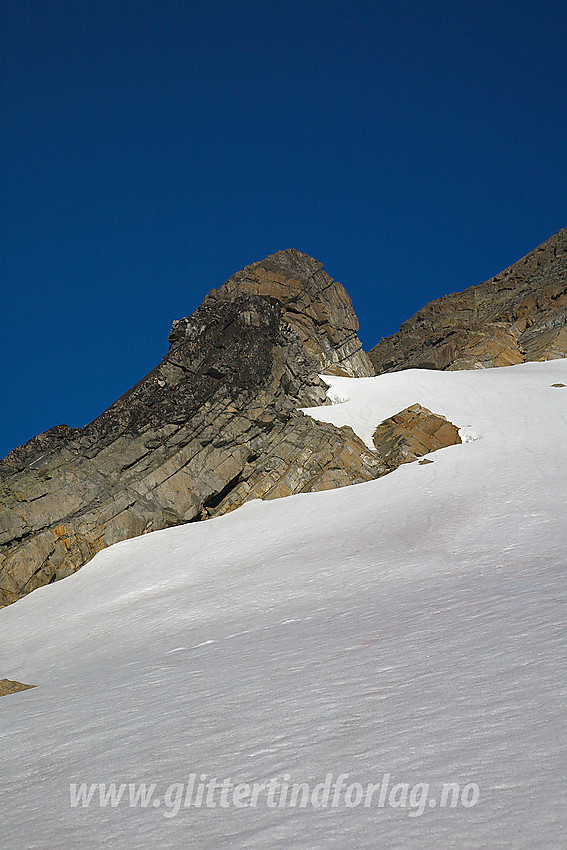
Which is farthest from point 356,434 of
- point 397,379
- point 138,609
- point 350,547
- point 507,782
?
point 507,782

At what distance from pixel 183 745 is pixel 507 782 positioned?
2.47 metres

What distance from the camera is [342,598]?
9961 millimetres

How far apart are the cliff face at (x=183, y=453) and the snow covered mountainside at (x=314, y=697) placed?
3.33 meters

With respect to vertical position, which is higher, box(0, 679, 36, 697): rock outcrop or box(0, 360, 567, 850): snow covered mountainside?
box(0, 679, 36, 697): rock outcrop

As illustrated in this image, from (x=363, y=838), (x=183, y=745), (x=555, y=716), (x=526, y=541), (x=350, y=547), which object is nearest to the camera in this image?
(x=363, y=838)

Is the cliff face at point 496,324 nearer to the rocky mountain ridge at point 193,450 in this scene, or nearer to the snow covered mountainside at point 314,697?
the rocky mountain ridge at point 193,450

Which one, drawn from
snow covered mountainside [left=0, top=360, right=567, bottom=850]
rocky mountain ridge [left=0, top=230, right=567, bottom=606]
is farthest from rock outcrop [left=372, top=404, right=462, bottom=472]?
snow covered mountainside [left=0, top=360, right=567, bottom=850]

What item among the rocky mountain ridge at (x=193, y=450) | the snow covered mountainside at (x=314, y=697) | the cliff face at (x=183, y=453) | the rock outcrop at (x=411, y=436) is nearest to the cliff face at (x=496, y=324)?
the rock outcrop at (x=411, y=436)

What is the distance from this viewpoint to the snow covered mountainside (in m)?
3.48

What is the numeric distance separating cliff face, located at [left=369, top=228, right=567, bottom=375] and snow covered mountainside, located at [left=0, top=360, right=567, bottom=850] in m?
31.9

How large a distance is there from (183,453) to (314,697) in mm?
15975

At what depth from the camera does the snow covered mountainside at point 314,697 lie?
137 inches

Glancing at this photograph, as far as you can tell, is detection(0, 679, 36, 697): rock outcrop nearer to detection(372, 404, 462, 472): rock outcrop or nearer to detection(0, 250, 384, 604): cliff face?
detection(0, 250, 384, 604): cliff face

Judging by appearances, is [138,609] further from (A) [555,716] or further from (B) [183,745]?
(A) [555,716]
